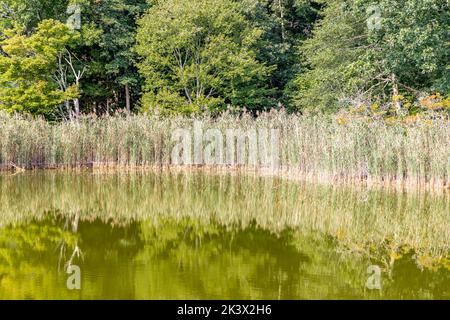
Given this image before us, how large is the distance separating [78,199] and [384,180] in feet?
15.9

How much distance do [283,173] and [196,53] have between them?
8560 mm

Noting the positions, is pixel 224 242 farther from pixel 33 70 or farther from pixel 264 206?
pixel 33 70

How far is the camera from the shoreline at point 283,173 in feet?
30.5

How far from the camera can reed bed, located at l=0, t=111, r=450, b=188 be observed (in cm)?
941

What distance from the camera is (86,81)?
21.2 m

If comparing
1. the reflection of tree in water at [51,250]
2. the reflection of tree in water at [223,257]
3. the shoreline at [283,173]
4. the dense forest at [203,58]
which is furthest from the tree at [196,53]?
the reflection of tree in water at [223,257]

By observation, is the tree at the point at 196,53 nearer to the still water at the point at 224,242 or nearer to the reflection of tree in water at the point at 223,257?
the still water at the point at 224,242

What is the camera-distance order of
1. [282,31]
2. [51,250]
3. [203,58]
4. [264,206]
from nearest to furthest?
[51,250] → [264,206] → [203,58] → [282,31]

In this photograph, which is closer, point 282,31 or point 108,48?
point 108,48

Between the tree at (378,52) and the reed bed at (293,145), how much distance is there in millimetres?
2739

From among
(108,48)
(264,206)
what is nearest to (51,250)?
(264,206)

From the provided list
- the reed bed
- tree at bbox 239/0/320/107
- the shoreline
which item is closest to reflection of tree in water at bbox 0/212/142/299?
the shoreline

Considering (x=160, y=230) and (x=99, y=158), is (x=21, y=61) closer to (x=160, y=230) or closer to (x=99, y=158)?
(x=99, y=158)

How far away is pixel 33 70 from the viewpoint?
17047mm
